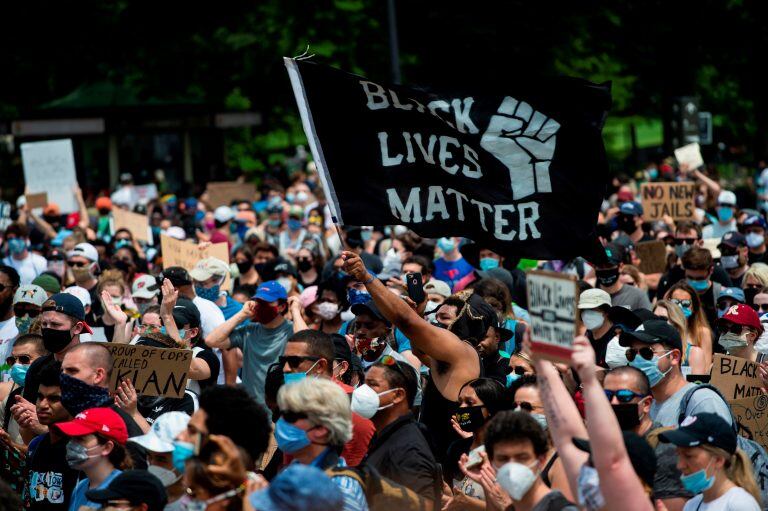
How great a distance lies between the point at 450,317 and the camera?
8.48m

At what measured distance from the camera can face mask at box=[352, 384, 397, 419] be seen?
6.40 metres

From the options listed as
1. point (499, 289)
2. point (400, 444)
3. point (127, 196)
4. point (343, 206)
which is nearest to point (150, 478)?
point (400, 444)

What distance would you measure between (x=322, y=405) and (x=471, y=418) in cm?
162

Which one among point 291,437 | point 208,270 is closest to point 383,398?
point 291,437

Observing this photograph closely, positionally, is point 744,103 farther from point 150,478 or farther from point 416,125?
point 150,478

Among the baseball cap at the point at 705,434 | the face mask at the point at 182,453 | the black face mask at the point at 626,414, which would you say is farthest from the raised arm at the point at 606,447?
the black face mask at the point at 626,414

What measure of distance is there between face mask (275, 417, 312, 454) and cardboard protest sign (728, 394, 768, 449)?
3.24 metres

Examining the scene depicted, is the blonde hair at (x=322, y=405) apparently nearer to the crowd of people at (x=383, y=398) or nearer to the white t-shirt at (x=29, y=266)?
the crowd of people at (x=383, y=398)

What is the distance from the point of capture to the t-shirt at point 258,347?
944cm

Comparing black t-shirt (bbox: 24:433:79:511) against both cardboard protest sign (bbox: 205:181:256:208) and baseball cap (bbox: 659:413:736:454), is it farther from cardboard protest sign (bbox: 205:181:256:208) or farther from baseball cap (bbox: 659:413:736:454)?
cardboard protest sign (bbox: 205:181:256:208)

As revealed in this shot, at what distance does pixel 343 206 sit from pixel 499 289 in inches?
88.5

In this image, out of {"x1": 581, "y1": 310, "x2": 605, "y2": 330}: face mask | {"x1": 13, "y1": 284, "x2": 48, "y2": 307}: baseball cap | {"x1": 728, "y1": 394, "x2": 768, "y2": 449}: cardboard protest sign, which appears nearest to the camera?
{"x1": 728, "y1": 394, "x2": 768, "y2": 449}: cardboard protest sign

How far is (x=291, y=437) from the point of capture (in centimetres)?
520

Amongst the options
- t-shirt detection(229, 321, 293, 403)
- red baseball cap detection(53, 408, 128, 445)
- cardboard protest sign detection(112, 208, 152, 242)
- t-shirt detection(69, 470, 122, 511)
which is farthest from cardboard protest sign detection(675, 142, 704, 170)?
t-shirt detection(69, 470, 122, 511)
